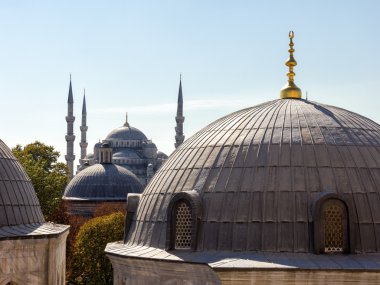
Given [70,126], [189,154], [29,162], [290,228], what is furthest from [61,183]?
[70,126]

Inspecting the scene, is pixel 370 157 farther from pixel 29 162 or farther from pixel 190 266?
pixel 29 162

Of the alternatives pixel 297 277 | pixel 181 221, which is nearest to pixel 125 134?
pixel 181 221

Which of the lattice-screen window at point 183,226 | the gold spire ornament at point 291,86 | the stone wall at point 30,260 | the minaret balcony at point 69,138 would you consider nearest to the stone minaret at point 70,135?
the minaret balcony at point 69,138

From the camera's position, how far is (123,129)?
12719 centimetres

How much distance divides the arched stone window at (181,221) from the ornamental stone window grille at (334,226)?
291 centimetres

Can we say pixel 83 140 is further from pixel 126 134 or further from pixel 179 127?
pixel 179 127

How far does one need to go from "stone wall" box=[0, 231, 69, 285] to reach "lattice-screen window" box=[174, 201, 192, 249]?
5555 mm

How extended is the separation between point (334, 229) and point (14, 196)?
→ 995cm

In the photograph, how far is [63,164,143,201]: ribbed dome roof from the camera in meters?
77.2

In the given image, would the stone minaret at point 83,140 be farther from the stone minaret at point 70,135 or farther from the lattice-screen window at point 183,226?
the lattice-screen window at point 183,226

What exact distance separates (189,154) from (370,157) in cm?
454

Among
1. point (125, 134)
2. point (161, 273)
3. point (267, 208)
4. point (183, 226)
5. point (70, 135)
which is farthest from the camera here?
point (125, 134)

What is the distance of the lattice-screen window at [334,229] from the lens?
666 inches

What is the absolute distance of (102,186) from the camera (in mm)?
77938
